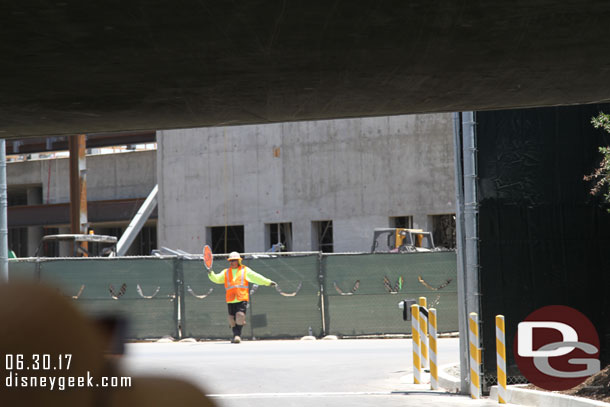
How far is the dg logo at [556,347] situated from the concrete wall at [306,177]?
27986mm

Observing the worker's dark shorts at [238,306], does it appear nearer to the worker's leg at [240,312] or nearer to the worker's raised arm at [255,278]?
the worker's leg at [240,312]

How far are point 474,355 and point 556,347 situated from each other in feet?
3.63

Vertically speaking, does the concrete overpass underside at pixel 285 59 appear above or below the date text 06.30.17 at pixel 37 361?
above

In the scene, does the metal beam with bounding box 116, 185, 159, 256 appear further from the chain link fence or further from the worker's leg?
the worker's leg

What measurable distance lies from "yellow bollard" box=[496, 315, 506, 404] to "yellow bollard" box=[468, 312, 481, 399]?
0.34 m

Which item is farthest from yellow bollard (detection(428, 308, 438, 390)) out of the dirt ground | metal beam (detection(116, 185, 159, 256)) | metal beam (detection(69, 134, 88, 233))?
metal beam (detection(116, 185, 159, 256))

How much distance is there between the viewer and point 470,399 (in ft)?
40.1

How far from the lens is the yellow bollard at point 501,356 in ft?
38.9

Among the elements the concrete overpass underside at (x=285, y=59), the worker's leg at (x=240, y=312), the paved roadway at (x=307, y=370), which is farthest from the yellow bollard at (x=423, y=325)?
the concrete overpass underside at (x=285, y=59)

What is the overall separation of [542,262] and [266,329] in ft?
39.4

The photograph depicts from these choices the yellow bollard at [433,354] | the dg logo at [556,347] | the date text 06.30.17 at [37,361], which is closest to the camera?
the date text 06.30.17 at [37,361]

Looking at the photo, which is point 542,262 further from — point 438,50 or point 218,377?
point 438,50

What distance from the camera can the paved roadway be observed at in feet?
40.7

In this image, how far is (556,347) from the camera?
12.2 meters
